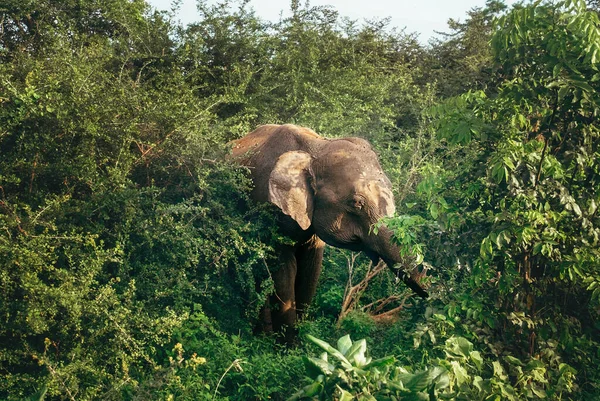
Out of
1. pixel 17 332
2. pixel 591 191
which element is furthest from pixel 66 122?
pixel 591 191

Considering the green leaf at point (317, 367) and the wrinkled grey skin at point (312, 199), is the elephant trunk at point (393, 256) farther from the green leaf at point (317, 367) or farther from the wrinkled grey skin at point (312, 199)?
the green leaf at point (317, 367)

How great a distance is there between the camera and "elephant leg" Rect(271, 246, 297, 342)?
7656mm

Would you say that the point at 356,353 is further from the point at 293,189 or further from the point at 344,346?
the point at 293,189

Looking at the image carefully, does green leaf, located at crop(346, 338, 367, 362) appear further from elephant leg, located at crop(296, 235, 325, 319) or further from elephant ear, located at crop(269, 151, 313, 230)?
elephant leg, located at crop(296, 235, 325, 319)

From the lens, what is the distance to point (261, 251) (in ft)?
22.9

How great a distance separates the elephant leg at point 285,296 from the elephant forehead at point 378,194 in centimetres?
107

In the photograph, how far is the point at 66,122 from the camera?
638cm

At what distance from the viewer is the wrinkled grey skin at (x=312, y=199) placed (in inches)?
270

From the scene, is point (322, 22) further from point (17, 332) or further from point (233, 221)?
point (17, 332)

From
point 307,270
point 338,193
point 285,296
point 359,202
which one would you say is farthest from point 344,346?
point 307,270

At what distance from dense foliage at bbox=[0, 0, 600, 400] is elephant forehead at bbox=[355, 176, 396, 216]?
0.41m

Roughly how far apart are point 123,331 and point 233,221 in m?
1.76

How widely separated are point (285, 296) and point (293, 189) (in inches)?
45.7

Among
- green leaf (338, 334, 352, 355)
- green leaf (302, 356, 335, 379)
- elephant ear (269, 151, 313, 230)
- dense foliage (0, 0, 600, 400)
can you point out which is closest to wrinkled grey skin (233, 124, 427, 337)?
elephant ear (269, 151, 313, 230)
